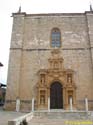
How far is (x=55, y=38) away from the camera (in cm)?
1780

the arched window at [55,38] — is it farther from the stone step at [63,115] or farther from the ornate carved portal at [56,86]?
the stone step at [63,115]

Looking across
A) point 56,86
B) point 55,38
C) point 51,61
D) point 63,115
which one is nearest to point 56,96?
point 56,86

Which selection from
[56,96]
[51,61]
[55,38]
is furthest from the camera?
[55,38]

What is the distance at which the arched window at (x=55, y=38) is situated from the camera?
17.5 m

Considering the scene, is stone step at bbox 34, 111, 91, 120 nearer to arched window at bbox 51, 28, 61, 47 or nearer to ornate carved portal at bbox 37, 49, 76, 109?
ornate carved portal at bbox 37, 49, 76, 109

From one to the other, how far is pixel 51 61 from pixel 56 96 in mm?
3263

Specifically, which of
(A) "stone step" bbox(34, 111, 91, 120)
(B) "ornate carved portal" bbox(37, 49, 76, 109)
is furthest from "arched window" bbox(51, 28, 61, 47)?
(A) "stone step" bbox(34, 111, 91, 120)

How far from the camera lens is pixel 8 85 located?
15703 mm

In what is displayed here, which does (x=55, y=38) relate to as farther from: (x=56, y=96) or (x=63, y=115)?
(x=63, y=115)

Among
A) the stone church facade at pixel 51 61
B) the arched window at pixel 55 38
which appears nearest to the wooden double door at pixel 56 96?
the stone church facade at pixel 51 61

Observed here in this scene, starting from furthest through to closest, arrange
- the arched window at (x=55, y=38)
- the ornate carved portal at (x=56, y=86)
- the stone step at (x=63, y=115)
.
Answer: the arched window at (x=55, y=38)
the ornate carved portal at (x=56, y=86)
the stone step at (x=63, y=115)

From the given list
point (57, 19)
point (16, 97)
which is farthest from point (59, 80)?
point (57, 19)

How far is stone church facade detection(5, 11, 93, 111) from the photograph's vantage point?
1546 centimetres

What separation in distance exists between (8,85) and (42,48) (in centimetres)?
477
